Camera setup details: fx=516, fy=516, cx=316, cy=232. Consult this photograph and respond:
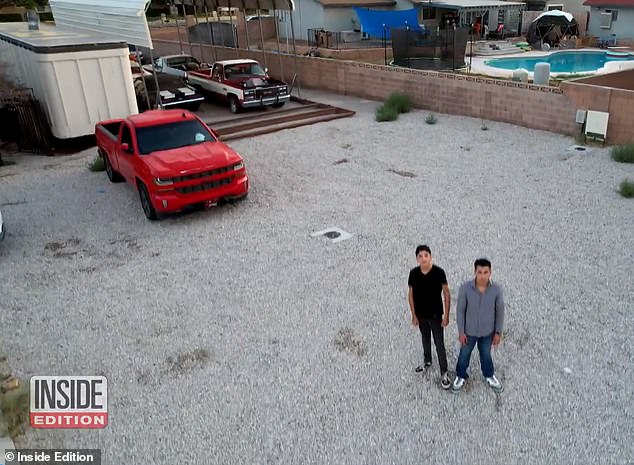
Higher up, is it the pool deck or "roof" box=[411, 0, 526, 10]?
"roof" box=[411, 0, 526, 10]

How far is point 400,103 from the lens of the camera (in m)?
17.1

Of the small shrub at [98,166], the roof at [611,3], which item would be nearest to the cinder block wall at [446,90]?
the small shrub at [98,166]

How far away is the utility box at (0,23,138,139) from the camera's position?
13.6 metres

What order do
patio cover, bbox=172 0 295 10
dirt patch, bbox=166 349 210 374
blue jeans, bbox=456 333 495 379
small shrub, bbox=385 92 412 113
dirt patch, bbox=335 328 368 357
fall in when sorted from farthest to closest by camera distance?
patio cover, bbox=172 0 295 10 → small shrub, bbox=385 92 412 113 → dirt patch, bbox=335 328 368 357 → dirt patch, bbox=166 349 210 374 → blue jeans, bbox=456 333 495 379

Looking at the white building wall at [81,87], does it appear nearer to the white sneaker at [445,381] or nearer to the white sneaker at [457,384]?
the white sneaker at [445,381]

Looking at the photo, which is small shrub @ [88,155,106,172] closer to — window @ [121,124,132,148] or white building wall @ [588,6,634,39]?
window @ [121,124,132,148]

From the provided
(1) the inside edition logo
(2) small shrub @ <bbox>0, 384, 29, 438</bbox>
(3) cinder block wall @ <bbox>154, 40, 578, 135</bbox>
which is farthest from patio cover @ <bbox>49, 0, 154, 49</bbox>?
(2) small shrub @ <bbox>0, 384, 29, 438</bbox>

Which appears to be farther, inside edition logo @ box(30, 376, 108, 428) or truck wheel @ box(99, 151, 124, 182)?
truck wheel @ box(99, 151, 124, 182)

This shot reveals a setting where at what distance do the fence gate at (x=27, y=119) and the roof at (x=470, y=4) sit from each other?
2651cm

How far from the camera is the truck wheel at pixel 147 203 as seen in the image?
962 cm

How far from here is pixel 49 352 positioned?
6.27 m

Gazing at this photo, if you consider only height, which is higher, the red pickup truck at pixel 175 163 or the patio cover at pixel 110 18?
the patio cover at pixel 110 18

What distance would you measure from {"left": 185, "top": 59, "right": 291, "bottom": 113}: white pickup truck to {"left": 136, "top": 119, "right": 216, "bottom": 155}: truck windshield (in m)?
6.97

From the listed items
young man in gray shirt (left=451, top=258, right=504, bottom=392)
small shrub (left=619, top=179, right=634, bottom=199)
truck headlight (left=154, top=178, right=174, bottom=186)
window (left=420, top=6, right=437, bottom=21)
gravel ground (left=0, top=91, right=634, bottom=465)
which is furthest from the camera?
window (left=420, top=6, right=437, bottom=21)
